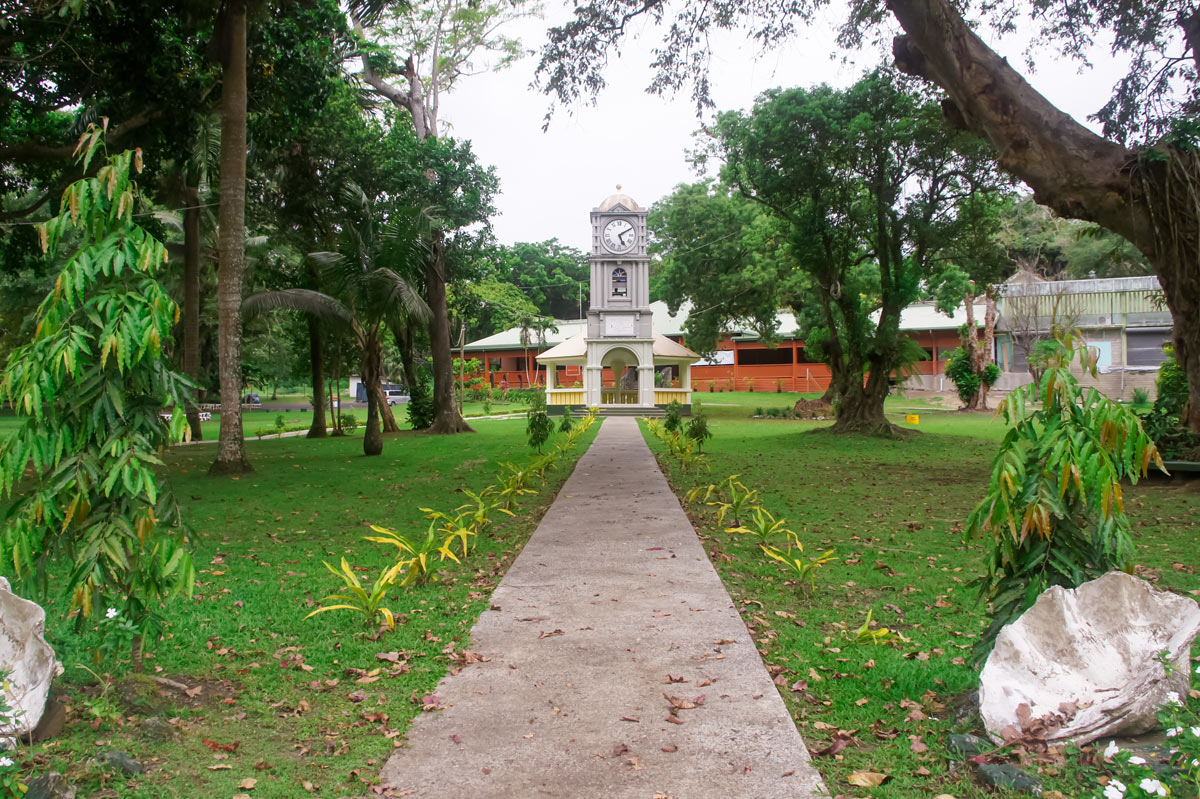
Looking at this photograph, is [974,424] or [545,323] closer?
[974,424]

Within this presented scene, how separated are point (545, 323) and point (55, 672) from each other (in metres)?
41.8

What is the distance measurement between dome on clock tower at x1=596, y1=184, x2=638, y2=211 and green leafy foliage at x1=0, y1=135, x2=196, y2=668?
30.5m

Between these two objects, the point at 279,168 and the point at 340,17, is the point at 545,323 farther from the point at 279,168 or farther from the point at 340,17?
the point at 340,17

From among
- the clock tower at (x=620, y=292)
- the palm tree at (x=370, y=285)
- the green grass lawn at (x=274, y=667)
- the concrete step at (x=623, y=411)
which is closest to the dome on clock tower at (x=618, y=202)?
the clock tower at (x=620, y=292)

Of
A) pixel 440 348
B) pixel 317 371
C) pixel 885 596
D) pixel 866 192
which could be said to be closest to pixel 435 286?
pixel 440 348

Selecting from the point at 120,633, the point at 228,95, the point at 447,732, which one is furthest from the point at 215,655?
the point at 228,95

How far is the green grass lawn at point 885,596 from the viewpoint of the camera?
133 inches

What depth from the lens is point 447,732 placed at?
357 centimetres

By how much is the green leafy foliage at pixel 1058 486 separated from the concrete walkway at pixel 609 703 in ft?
3.77

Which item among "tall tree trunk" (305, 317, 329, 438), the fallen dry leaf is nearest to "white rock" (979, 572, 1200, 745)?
the fallen dry leaf

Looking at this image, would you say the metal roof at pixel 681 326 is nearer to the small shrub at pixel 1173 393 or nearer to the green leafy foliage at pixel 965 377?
the green leafy foliage at pixel 965 377

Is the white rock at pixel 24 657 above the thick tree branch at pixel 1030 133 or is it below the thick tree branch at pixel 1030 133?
below

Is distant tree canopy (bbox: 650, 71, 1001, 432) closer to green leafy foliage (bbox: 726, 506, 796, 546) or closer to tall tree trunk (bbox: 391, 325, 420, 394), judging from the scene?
tall tree trunk (bbox: 391, 325, 420, 394)

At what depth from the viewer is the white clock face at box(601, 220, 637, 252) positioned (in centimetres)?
3362
